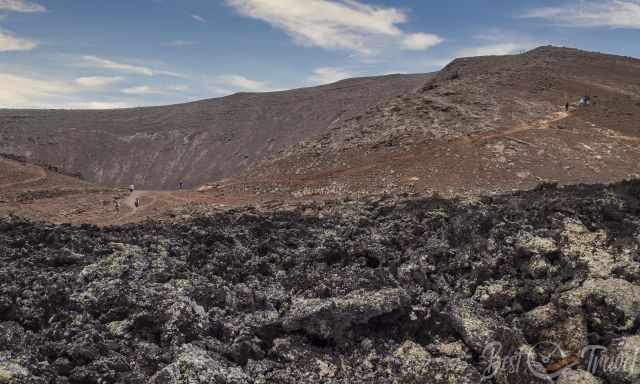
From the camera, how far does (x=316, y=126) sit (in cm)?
6025

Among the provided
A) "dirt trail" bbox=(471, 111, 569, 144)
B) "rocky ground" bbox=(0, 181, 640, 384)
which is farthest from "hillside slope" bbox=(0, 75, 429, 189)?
"rocky ground" bbox=(0, 181, 640, 384)

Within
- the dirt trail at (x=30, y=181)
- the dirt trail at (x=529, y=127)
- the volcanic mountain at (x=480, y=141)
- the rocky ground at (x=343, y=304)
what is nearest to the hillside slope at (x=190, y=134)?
the volcanic mountain at (x=480, y=141)

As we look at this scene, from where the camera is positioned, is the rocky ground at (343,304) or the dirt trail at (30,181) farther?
the dirt trail at (30,181)

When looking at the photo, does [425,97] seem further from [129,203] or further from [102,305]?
[102,305]

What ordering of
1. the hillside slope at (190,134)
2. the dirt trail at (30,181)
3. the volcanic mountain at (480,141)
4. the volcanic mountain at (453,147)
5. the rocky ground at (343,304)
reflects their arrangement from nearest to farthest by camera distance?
the rocky ground at (343,304), the volcanic mountain at (453,147), the volcanic mountain at (480,141), the dirt trail at (30,181), the hillside slope at (190,134)

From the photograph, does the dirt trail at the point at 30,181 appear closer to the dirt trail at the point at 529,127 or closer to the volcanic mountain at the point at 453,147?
the volcanic mountain at the point at 453,147

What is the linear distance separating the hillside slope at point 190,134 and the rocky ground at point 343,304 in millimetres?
46528

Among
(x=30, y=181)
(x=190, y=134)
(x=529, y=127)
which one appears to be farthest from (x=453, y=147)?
(x=190, y=134)

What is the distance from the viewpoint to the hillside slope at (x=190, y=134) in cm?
6109

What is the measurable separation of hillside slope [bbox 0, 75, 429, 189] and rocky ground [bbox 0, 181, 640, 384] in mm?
46528

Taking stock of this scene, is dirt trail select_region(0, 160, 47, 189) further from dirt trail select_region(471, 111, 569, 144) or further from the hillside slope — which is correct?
dirt trail select_region(471, 111, 569, 144)

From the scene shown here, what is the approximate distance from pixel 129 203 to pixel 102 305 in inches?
772

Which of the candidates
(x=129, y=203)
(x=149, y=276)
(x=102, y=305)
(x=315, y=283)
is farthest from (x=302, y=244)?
(x=129, y=203)

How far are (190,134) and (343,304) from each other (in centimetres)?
6463
